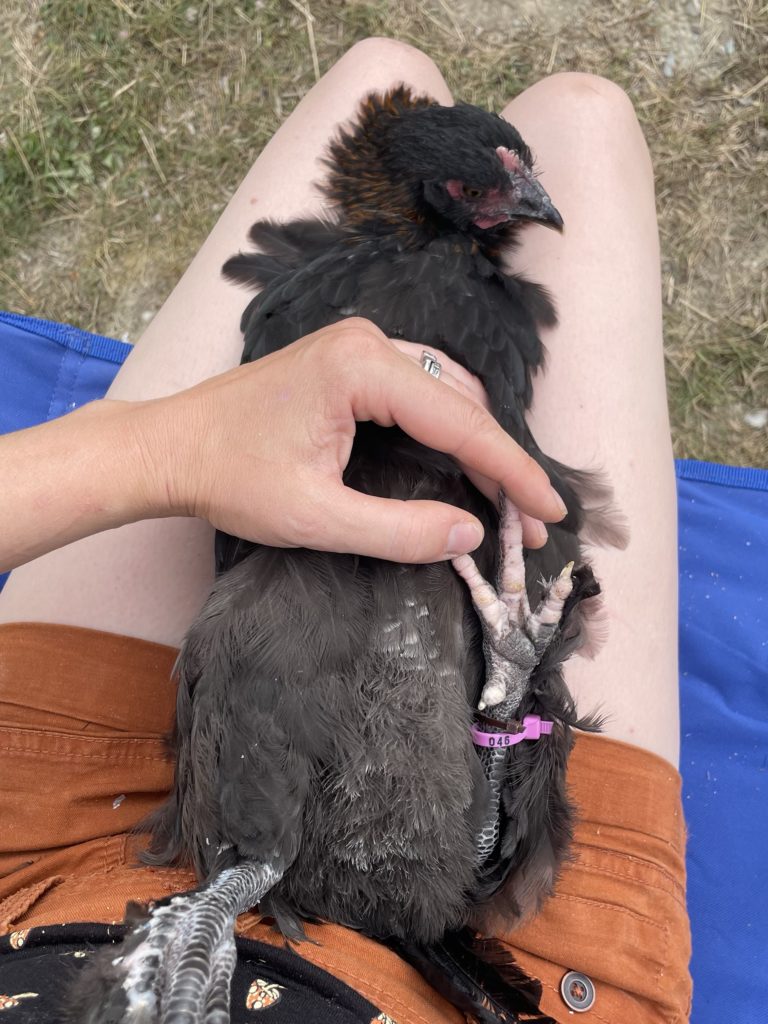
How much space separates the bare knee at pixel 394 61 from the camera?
82.7 inches

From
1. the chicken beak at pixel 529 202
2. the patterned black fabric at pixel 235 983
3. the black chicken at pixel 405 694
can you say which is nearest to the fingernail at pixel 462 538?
the black chicken at pixel 405 694

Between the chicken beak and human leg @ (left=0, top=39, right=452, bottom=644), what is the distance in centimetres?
52

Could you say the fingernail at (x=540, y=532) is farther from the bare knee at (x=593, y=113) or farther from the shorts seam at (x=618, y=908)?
the bare knee at (x=593, y=113)

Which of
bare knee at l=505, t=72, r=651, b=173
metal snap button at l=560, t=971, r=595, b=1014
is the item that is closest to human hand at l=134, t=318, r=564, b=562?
metal snap button at l=560, t=971, r=595, b=1014

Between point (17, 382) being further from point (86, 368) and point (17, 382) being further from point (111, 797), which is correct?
point (111, 797)

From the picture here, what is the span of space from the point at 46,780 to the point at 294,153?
1598 mm

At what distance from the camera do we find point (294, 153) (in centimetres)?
206

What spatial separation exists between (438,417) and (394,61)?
132 cm

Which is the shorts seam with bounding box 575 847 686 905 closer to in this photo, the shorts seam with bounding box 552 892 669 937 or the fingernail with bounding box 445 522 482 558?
the shorts seam with bounding box 552 892 669 937

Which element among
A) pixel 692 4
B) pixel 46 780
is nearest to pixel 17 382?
pixel 46 780

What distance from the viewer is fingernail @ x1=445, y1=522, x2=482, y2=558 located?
134cm

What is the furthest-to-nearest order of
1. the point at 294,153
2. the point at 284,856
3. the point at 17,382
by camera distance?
the point at 17,382 → the point at 294,153 → the point at 284,856

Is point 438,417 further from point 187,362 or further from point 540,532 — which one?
point 187,362

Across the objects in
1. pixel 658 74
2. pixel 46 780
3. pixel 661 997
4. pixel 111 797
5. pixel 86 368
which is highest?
pixel 658 74
